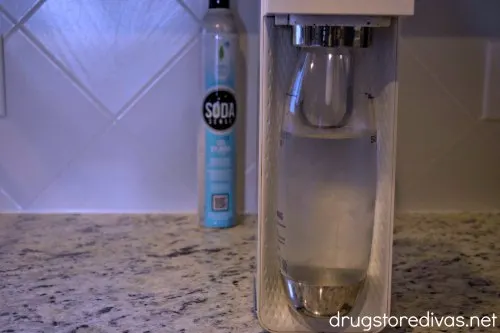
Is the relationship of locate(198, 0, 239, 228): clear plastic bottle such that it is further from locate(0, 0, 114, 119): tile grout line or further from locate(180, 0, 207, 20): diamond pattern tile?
locate(0, 0, 114, 119): tile grout line

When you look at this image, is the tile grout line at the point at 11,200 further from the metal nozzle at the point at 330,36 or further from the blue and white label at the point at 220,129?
the metal nozzle at the point at 330,36

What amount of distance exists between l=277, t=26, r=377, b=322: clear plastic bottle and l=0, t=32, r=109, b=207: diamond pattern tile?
47 centimetres

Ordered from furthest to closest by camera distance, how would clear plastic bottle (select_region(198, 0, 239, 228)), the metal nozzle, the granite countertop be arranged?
1. clear plastic bottle (select_region(198, 0, 239, 228))
2. the granite countertop
3. the metal nozzle

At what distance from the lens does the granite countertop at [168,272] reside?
1.83 feet

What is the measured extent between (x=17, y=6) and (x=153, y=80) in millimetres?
206

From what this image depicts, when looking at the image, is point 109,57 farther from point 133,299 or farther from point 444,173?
point 444,173

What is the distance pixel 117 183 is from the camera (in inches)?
35.1

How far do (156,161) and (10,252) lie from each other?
9.3 inches

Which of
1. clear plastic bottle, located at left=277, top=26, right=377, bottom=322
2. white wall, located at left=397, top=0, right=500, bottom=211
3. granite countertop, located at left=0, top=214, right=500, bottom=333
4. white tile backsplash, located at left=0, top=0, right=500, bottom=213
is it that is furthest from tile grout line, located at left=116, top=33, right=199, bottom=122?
clear plastic bottle, located at left=277, top=26, right=377, bottom=322

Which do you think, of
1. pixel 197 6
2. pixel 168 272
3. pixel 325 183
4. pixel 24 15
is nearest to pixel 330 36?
pixel 325 183

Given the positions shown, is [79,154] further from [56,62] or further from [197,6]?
[197,6]

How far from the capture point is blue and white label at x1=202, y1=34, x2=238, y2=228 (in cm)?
82

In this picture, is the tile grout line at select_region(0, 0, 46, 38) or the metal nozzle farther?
the tile grout line at select_region(0, 0, 46, 38)

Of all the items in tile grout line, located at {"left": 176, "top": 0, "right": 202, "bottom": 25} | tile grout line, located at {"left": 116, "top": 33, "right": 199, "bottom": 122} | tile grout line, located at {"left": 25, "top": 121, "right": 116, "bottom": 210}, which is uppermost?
tile grout line, located at {"left": 176, "top": 0, "right": 202, "bottom": 25}
